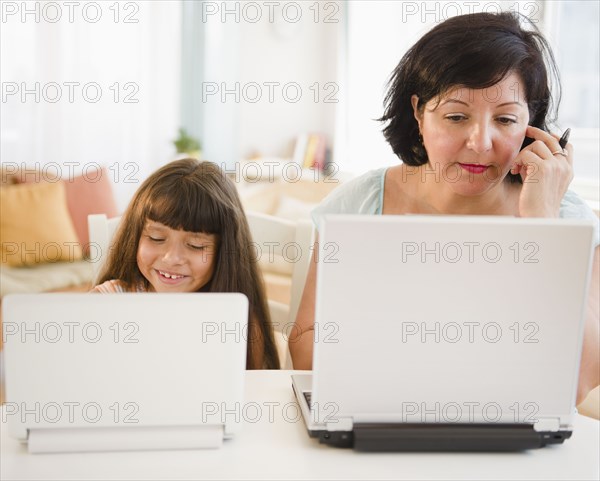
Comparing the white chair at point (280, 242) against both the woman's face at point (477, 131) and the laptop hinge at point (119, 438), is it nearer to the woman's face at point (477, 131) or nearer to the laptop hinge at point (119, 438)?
the woman's face at point (477, 131)

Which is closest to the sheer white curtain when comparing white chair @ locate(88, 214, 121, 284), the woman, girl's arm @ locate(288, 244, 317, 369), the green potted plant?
the green potted plant

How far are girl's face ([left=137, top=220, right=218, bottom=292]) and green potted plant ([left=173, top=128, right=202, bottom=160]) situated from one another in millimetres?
2700

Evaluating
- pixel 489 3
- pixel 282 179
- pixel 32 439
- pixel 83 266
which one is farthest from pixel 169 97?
pixel 32 439

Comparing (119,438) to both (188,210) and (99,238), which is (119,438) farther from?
(99,238)

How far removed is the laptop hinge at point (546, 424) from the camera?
83 centimetres

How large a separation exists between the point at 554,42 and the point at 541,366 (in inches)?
94.3

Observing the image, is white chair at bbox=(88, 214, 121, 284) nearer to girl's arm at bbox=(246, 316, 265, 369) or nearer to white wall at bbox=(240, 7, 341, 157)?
girl's arm at bbox=(246, 316, 265, 369)

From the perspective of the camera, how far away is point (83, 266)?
305 cm

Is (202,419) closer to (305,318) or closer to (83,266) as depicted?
(305,318)

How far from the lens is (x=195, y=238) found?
56.0 inches

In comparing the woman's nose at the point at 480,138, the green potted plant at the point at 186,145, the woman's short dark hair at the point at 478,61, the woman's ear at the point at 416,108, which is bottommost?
the green potted plant at the point at 186,145

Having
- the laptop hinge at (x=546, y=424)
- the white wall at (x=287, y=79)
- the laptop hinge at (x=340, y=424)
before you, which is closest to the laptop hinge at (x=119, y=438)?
the laptop hinge at (x=340, y=424)

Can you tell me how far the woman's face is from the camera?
1.17 meters

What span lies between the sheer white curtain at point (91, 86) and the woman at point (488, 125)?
8.99ft
